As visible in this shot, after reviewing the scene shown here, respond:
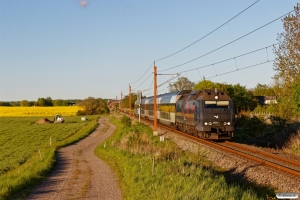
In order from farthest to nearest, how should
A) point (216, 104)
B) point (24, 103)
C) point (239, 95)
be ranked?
point (24, 103) → point (239, 95) → point (216, 104)

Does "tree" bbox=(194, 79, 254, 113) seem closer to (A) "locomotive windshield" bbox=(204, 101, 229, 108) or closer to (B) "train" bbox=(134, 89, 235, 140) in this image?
(B) "train" bbox=(134, 89, 235, 140)

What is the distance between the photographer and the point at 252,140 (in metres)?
29.8

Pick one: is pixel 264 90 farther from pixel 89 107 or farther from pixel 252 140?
pixel 252 140

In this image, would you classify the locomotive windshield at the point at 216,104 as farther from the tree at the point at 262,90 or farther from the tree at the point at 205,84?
the tree at the point at 262,90

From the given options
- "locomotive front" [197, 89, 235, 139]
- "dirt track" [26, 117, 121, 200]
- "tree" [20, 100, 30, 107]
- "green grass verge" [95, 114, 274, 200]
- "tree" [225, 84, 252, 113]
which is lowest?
"dirt track" [26, 117, 121, 200]

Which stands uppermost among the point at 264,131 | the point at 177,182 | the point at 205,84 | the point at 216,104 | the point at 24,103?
the point at 205,84

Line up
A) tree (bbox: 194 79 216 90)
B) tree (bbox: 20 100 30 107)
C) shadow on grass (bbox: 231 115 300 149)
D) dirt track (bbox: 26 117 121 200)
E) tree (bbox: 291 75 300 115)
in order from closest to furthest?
1. dirt track (bbox: 26 117 121 200)
2. tree (bbox: 291 75 300 115)
3. shadow on grass (bbox: 231 115 300 149)
4. tree (bbox: 194 79 216 90)
5. tree (bbox: 20 100 30 107)

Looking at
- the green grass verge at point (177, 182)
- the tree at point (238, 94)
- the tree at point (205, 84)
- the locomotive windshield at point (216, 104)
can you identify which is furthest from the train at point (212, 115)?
the tree at point (205, 84)

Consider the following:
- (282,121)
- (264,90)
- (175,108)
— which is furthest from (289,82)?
(264,90)

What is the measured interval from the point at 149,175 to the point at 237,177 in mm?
3465

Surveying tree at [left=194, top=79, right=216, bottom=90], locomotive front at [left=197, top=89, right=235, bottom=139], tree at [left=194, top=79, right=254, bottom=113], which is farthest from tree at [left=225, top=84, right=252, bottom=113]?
locomotive front at [left=197, top=89, right=235, bottom=139]

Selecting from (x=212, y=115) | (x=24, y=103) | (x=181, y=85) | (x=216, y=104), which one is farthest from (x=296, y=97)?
(x=24, y=103)

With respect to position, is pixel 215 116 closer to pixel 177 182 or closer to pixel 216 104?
pixel 216 104

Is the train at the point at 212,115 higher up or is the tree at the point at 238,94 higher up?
the tree at the point at 238,94
